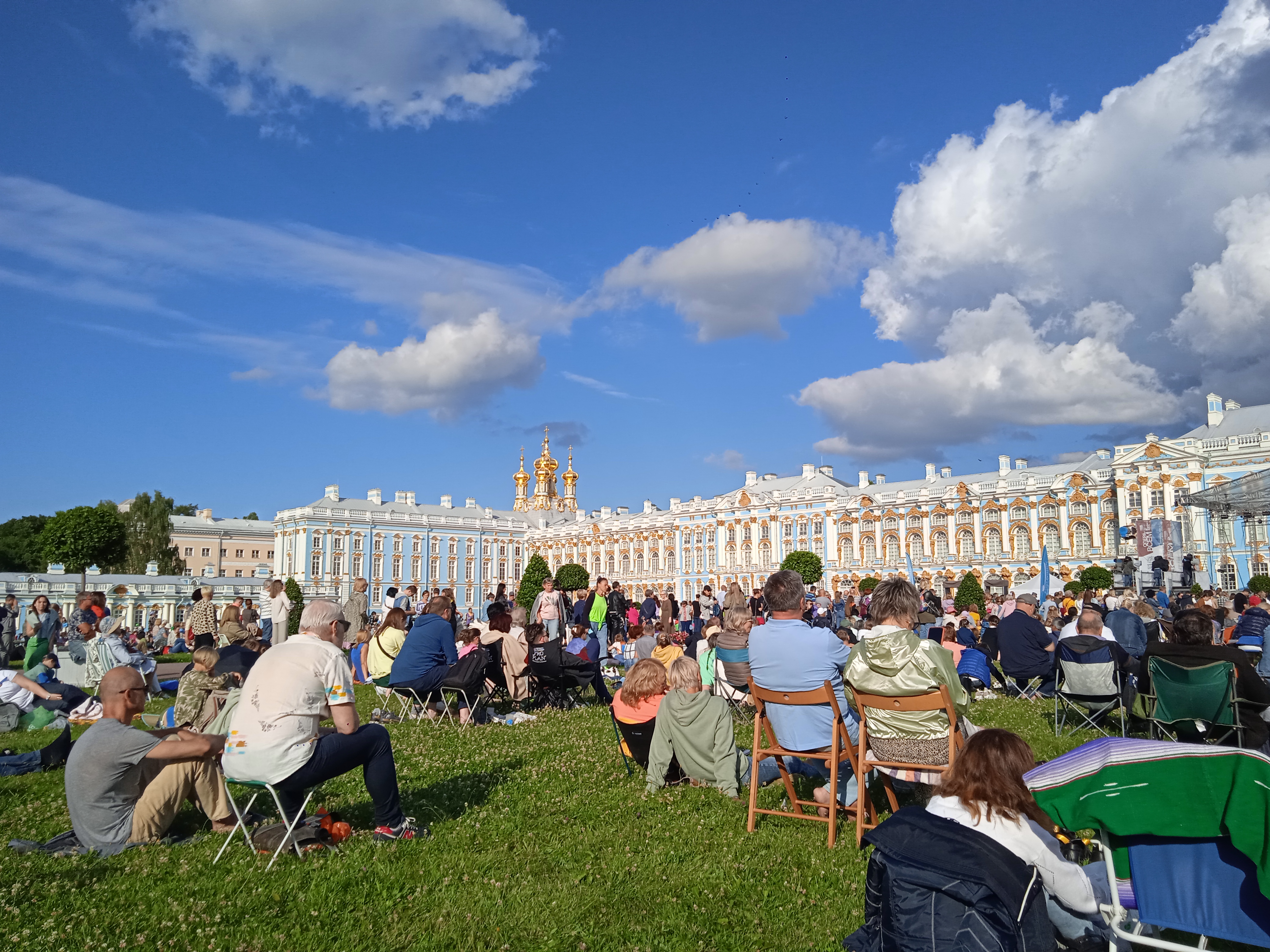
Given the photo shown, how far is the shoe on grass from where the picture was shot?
5.22m

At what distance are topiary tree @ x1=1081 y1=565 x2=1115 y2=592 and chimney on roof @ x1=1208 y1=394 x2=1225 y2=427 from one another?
1497 centimetres

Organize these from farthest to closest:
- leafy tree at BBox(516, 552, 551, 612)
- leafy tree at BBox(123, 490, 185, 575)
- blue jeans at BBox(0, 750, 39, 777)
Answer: leafy tree at BBox(123, 490, 185, 575), leafy tree at BBox(516, 552, 551, 612), blue jeans at BBox(0, 750, 39, 777)

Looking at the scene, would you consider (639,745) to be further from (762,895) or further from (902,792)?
(762,895)

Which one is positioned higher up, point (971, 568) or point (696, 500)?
point (696, 500)

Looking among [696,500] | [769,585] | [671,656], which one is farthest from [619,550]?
[769,585]

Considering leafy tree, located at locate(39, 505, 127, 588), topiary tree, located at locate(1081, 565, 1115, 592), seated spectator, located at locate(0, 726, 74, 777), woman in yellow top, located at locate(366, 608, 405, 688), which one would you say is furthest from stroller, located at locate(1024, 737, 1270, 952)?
leafy tree, located at locate(39, 505, 127, 588)

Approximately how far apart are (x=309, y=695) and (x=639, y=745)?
110 inches

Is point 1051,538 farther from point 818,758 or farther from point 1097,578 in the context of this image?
point 818,758

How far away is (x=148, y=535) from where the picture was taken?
6625cm

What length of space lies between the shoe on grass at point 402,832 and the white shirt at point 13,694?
21.7 feet

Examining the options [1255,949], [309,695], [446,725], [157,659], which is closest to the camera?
[1255,949]

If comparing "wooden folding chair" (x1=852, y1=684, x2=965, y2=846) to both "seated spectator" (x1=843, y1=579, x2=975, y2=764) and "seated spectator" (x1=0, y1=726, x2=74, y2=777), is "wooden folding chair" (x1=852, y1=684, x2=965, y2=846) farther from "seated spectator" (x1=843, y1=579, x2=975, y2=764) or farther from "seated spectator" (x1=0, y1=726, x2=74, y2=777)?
"seated spectator" (x1=0, y1=726, x2=74, y2=777)

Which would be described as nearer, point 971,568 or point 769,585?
point 769,585

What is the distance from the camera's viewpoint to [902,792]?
252 inches
